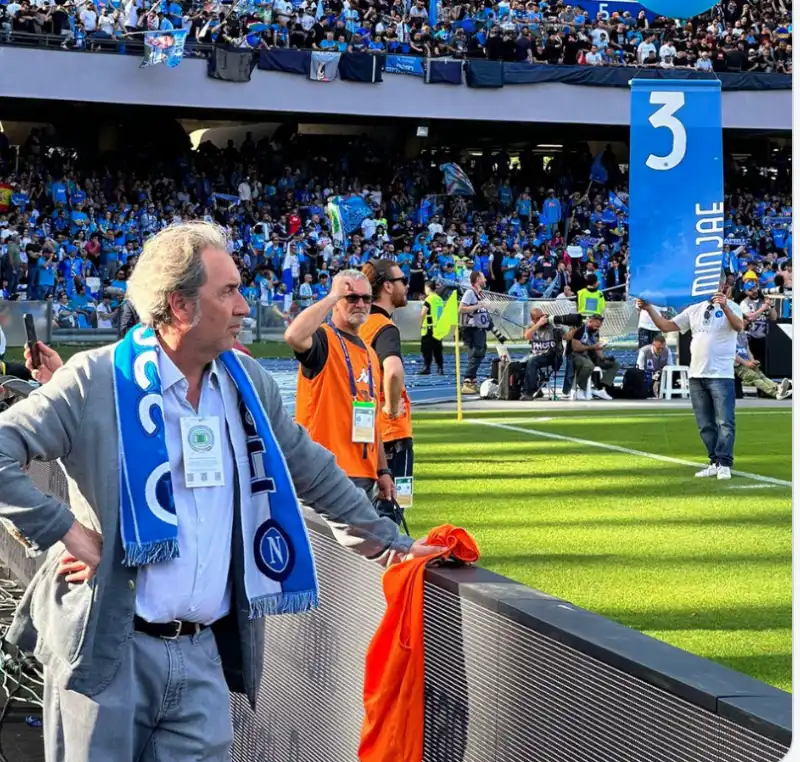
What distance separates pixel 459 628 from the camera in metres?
3.73

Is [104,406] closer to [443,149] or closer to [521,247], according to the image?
[521,247]

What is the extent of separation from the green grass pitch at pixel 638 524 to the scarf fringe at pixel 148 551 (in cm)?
403

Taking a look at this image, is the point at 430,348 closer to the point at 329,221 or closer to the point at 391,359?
the point at 329,221

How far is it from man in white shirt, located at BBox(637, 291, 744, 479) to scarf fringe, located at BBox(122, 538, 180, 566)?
1035 centimetres

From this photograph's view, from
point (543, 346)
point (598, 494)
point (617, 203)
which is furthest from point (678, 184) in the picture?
point (617, 203)

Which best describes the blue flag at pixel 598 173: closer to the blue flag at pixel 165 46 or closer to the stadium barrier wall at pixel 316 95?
the stadium barrier wall at pixel 316 95

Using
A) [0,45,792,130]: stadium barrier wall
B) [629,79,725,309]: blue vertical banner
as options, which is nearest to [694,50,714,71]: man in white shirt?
[0,45,792,130]: stadium barrier wall

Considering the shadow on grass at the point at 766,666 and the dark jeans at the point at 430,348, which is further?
the dark jeans at the point at 430,348

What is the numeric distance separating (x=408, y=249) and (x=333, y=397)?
33.7m

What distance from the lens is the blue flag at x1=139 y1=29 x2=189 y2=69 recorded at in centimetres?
3694

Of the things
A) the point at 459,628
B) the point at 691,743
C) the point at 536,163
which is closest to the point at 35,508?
the point at 459,628

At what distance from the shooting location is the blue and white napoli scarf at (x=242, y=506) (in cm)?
318

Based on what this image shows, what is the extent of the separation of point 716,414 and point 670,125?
111 inches

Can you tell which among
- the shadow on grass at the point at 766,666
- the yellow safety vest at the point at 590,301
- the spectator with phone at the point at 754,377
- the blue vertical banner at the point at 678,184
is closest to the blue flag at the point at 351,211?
the yellow safety vest at the point at 590,301
